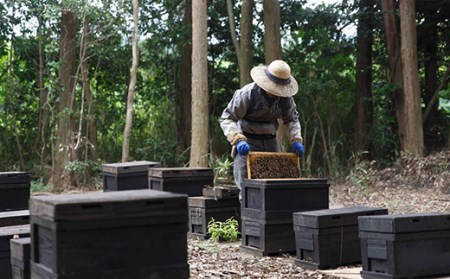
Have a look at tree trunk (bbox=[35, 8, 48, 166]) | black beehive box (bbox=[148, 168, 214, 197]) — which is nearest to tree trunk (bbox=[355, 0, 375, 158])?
tree trunk (bbox=[35, 8, 48, 166])

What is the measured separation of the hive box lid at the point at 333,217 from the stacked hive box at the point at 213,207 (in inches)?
77.3

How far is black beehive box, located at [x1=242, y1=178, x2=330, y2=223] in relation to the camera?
24.0 ft

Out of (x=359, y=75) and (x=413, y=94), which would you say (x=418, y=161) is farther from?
(x=359, y=75)

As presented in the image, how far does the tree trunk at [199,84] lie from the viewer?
41.4 ft

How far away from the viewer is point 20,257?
4.86 meters

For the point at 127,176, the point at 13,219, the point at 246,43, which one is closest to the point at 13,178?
the point at 127,176

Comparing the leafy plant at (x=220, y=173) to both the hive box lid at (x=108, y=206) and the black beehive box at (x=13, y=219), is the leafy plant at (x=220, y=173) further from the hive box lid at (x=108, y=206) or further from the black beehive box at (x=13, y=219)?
the hive box lid at (x=108, y=206)

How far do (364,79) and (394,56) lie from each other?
1.38m

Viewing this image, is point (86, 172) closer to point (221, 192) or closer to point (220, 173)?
point (220, 173)

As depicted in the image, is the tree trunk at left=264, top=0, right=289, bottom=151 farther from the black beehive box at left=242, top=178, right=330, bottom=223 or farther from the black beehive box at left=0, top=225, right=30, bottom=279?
the black beehive box at left=0, top=225, right=30, bottom=279

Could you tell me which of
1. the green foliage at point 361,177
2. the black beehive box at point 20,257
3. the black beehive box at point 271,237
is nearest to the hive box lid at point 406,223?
the black beehive box at point 271,237

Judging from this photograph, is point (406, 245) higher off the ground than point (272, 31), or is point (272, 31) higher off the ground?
point (272, 31)

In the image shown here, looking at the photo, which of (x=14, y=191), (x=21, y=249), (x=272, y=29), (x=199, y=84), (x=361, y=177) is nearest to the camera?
(x=21, y=249)

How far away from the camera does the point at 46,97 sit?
53.5 ft
